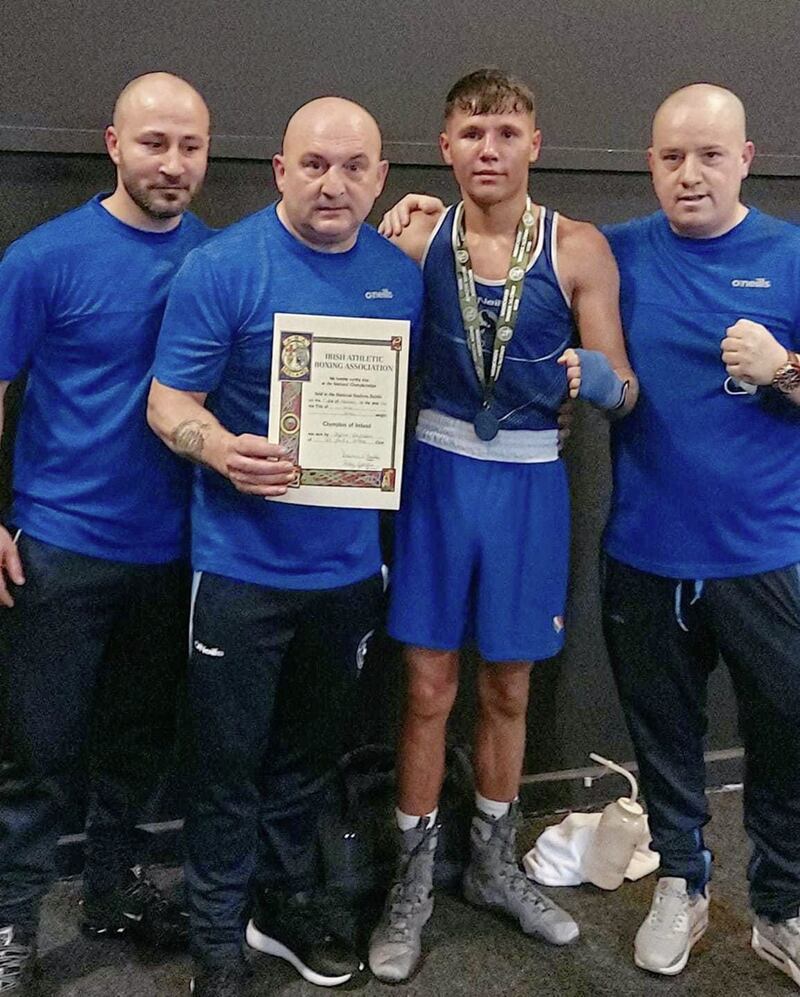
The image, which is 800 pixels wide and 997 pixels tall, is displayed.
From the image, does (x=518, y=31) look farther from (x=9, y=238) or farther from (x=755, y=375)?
(x=9, y=238)

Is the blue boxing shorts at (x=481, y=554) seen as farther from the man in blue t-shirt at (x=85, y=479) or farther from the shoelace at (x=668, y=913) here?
the shoelace at (x=668, y=913)

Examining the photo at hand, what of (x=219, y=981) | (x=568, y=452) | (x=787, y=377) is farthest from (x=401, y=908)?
(x=787, y=377)

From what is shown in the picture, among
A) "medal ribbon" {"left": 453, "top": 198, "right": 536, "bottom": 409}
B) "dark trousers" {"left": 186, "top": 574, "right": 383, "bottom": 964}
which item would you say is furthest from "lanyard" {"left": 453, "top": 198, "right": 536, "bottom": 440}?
"dark trousers" {"left": 186, "top": 574, "right": 383, "bottom": 964}

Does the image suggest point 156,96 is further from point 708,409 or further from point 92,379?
point 708,409

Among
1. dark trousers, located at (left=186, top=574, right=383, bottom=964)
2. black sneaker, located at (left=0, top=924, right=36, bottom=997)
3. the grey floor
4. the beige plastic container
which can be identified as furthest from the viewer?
the beige plastic container

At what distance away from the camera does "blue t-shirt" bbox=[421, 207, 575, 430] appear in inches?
69.6

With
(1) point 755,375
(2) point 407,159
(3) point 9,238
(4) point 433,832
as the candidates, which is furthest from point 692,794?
(3) point 9,238

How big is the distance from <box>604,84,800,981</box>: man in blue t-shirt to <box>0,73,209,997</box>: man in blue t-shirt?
75 cm

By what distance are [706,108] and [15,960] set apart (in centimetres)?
177

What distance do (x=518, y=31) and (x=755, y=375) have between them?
92 centimetres

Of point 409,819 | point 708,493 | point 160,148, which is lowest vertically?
point 409,819

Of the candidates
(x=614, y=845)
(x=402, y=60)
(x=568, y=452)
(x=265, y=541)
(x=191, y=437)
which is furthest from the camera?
(x=568, y=452)

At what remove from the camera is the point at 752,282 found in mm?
1696

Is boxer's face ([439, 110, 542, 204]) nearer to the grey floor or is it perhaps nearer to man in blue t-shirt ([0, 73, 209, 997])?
man in blue t-shirt ([0, 73, 209, 997])
